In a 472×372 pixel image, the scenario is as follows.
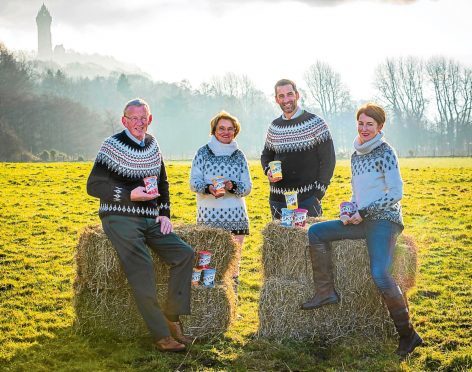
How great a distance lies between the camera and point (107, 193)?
574cm

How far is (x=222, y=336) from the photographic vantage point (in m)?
6.07

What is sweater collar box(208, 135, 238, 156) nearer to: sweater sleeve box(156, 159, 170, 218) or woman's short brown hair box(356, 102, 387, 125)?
sweater sleeve box(156, 159, 170, 218)

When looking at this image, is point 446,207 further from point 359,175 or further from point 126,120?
point 126,120

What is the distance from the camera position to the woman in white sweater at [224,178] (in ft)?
22.1

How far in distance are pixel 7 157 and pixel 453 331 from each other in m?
46.6

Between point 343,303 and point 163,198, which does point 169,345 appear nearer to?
point 163,198

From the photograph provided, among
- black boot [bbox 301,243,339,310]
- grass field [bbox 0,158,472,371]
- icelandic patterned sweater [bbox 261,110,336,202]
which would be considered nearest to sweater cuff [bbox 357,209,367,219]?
black boot [bbox 301,243,339,310]

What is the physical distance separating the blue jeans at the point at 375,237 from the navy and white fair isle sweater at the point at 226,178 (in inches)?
44.1

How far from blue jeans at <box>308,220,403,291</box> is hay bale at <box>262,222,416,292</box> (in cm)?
14

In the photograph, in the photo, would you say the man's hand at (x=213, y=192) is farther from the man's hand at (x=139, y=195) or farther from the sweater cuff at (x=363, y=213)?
the sweater cuff at (x=363, y=213)

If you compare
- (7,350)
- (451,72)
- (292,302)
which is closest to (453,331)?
(292,302)

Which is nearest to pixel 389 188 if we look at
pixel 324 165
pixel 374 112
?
pixel 374 112

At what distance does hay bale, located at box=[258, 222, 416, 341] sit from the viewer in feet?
19.5

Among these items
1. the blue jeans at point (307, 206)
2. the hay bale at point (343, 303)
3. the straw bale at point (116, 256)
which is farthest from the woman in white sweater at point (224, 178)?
the hay bale at point (343, 303)
